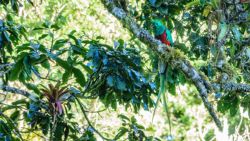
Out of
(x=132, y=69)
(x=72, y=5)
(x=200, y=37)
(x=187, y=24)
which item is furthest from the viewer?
(x=72, y=5)

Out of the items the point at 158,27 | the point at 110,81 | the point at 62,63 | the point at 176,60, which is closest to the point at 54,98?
the point at 62,63

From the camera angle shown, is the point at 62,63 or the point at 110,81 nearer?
the point at 62,63

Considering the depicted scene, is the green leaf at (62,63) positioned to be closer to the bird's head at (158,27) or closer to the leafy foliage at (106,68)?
the leafy foliage at (106,68)

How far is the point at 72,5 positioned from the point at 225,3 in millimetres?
3408

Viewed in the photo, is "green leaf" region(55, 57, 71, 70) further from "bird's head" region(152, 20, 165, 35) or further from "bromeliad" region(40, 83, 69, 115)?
"bird's head" region(152, 20, 165, 35)

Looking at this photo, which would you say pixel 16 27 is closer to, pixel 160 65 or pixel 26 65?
pixel 26 65

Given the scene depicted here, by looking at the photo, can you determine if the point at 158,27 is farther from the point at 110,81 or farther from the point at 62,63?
the point at 62,63

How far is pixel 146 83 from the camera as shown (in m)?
2.17

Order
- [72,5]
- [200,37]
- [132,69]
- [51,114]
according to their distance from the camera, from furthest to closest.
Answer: [72,5] < [200,37] < [132,69] < [51,114]

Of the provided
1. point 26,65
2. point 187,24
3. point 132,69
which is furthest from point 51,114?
point 187,24

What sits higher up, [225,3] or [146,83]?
[225,3]

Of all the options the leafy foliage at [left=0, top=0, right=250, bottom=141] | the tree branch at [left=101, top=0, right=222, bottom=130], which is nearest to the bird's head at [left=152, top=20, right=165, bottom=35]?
the leafy foliage at [left=0, top=0, right=250, bottom=141]

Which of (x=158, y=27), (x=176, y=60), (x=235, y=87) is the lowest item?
(x=235, y=87)

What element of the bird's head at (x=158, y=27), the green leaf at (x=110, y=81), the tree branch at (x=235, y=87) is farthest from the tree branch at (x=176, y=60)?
the bird's head at (x=158, y=27)
